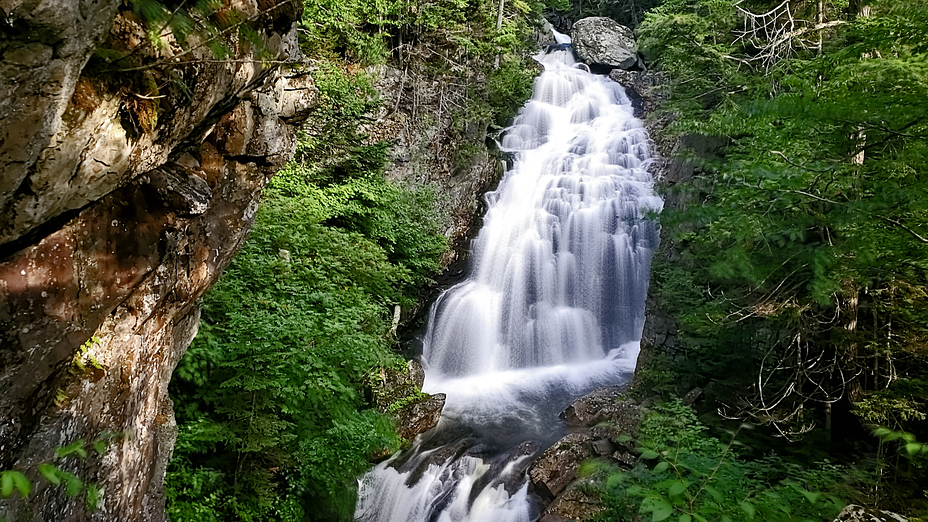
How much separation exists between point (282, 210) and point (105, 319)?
498cm

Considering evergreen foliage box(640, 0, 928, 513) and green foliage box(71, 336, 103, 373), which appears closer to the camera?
green foliage box(71, 336, 103, 373)

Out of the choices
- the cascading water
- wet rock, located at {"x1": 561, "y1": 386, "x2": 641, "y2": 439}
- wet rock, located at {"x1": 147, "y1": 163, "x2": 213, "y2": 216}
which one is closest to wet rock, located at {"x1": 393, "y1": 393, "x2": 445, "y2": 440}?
the cascading water

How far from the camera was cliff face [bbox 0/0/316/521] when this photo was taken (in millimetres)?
1729

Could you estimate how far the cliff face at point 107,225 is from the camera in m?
1.73

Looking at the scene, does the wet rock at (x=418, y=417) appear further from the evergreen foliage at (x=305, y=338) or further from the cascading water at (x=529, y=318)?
the evergreen foliage at (x=305, y=338)

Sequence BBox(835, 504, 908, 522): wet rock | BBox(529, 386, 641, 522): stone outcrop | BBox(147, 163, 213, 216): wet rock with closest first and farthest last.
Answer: BBox(835, 504, 908, 522): wet rock
BBox(147, 163, 213, 216): wet rock
BBox(529, 386, 641, 522): stone outcrop

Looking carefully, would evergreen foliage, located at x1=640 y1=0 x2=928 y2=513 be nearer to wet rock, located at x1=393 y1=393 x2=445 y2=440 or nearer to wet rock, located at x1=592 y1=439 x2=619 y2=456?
wet rock, located at x1=592 y1=439 x2=619 y2=456

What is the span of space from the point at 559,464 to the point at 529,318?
5.25 meters

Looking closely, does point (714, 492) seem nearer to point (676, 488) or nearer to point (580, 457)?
point (676, 488)

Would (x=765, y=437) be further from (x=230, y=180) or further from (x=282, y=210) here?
(x=282, y=210)

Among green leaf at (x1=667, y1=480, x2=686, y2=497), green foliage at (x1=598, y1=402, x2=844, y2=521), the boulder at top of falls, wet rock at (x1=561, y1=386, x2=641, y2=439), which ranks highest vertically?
the boulder at top of falls

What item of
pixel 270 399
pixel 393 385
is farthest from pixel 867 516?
pixel 393 385

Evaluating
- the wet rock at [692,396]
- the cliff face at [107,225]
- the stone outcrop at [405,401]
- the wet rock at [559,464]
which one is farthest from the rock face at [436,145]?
the cliff face at [107,225]

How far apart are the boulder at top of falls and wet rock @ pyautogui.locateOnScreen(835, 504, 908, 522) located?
67.4ft
